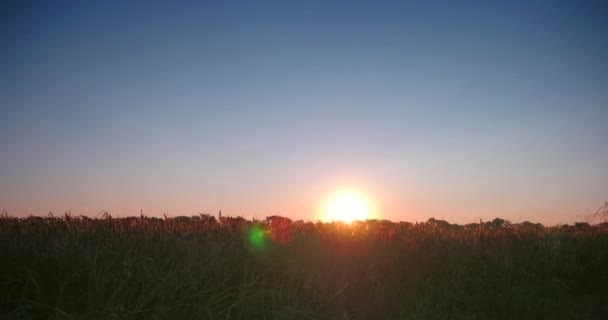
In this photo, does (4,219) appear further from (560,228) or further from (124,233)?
(560,228)

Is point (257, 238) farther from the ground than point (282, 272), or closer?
farther from the ground

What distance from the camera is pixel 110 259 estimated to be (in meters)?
5.62

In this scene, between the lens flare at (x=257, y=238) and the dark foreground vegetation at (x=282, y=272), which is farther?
the lens flare at (x=257, y=238)

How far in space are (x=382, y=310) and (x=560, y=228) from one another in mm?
9917

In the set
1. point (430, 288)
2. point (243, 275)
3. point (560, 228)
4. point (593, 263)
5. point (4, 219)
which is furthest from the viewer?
point (560, 228)

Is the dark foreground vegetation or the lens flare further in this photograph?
the lens flare

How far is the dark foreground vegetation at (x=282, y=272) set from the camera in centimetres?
506

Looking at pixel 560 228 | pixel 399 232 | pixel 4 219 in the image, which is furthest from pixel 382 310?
pixel 560 228

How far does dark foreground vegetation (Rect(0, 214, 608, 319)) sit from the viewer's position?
506cm

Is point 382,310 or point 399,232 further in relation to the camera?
point 399,232

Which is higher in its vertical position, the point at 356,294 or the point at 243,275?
the point at 243,275

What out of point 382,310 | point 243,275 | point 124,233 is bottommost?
point 382,310

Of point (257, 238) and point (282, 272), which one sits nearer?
point (282, 272)

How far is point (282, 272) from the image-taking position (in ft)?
21.8
